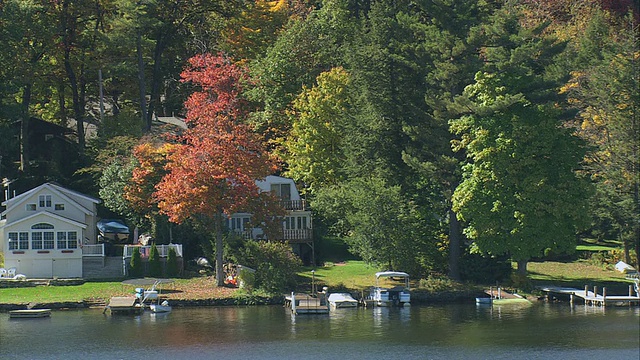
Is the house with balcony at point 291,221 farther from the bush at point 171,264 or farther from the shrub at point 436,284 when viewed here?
the shrub at point 436,284

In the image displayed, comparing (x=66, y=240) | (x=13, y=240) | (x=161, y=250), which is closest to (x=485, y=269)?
(x=161, y=250)

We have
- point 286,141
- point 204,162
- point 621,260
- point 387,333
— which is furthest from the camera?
point 286,141

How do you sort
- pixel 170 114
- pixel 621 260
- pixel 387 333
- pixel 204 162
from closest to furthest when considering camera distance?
pixel 387 333, pixel 204 162, pixel 621 260, pixel 170 114

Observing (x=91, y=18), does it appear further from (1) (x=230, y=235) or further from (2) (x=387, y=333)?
(2) (x=387, y=333)

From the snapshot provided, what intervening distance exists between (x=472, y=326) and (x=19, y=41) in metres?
45.1

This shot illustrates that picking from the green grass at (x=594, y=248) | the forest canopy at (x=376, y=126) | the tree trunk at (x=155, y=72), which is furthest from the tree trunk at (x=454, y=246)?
the tree trunk at (x=155, y=72)

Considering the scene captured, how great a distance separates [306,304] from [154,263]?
13297mm

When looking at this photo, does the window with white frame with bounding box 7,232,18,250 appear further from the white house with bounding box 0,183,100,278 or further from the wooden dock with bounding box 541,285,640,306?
the wooden dock with bounding box 541,285,640,306

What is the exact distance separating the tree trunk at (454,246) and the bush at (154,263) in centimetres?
2122

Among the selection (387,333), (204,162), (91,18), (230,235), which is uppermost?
(91,18)

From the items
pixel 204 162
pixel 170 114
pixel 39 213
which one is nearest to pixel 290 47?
pixel 170 114

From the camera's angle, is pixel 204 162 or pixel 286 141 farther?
pixel 286 141

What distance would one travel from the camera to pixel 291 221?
77.7 meters

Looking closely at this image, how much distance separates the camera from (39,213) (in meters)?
69.8
